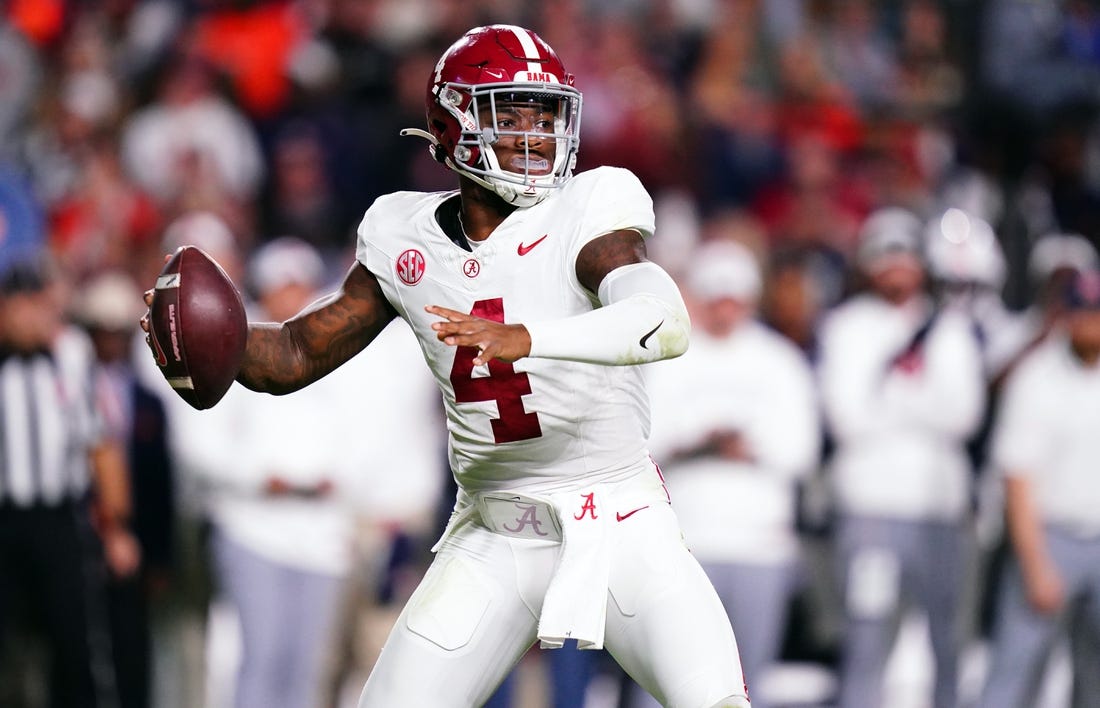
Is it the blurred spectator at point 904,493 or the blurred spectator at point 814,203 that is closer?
the blurred spectator at point 904,493

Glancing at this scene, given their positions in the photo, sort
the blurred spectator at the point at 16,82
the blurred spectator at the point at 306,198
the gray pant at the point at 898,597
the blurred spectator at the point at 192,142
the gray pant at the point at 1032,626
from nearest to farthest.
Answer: the gray pant at the point at 1032,626
the gray pant at the point at 898,597
the blurred spectator at the point at 306,198
the blurred spectator at the point at 192,142
the blurred spectator at the point at 16,82

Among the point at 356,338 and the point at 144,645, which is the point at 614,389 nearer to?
the point at 356,338

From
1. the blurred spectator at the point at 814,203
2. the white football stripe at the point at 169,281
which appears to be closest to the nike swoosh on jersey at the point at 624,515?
the white football stripe at the point at 169,281

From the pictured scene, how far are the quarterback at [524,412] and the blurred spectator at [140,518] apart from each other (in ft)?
8.69

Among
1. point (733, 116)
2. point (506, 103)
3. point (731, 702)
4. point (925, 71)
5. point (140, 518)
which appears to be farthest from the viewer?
point (925, 71)

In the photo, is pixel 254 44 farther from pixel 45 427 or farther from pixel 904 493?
pixel 904 493

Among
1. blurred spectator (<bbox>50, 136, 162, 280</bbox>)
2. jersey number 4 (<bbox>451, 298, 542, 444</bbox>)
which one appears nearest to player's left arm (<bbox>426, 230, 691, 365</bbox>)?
jersey number 4 (<bbox>451, 298, 542, 444</bbox>)

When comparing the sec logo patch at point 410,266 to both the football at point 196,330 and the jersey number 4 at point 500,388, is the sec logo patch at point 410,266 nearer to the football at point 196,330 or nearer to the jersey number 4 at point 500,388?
the jersey number 4 at point 500,388

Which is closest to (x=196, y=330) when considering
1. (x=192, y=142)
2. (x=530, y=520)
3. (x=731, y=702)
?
(x=530, y=520)

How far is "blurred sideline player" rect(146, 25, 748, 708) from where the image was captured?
335cm

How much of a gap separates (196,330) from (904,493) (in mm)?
3243

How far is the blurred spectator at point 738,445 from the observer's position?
5.79m

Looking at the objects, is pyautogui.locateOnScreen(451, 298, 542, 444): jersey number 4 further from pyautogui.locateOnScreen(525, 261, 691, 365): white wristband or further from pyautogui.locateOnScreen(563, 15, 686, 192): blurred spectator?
pyautogui.locateOnScreen(563, 15, 686, 192): blurred spectator

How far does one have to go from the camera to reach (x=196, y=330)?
11.2 feet
